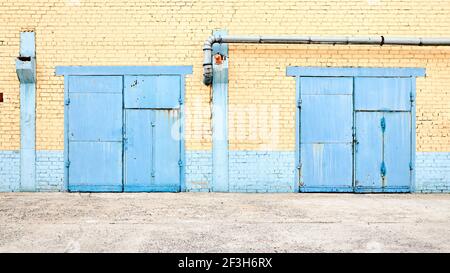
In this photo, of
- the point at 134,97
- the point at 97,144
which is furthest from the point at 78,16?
the point at 97,144

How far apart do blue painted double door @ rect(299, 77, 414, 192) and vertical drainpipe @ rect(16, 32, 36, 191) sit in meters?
5.23

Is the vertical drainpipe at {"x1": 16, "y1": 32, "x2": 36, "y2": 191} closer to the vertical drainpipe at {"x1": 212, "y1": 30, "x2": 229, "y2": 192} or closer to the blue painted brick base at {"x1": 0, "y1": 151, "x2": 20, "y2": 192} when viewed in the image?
the blue painted brick base at {"x1": 0, "y1": 151, "x2": 20, "y2": 192}

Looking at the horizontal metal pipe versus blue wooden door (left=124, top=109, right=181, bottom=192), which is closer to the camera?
the horizontal metal pipe

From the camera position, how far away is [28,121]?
8.34 m

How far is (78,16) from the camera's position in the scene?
840cm

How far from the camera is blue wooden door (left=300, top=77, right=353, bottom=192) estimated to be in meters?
8.44

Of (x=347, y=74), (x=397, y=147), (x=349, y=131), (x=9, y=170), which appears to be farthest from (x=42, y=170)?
(x=397, y=147)

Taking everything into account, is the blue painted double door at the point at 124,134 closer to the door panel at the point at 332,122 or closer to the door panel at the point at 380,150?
the door panel at the point at 332,122

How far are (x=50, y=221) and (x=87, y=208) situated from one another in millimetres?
1006

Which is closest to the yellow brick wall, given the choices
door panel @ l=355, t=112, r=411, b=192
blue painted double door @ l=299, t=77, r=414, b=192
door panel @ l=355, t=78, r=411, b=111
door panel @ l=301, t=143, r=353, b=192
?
blue painted double door @ l=299, t=77, r=414, b=192

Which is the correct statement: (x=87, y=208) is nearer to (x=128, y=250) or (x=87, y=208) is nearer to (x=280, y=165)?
(x=128, y=250)

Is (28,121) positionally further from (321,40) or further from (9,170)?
(321,40)

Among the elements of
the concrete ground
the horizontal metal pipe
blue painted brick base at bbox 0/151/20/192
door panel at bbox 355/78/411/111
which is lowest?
the concrete ground

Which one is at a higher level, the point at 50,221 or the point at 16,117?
the point at 16,117
